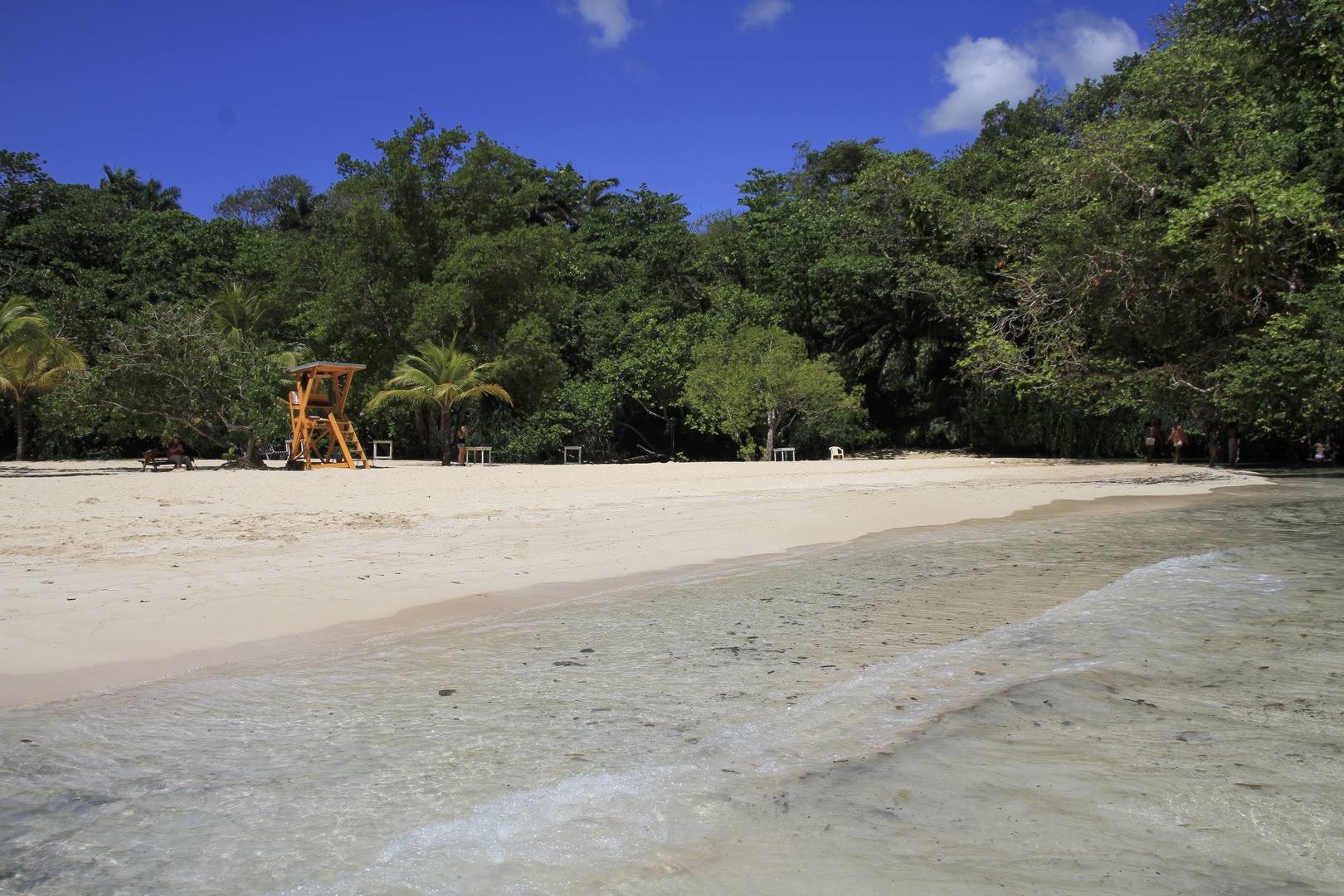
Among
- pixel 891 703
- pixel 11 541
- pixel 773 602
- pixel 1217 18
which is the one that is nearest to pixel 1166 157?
pixel 1217 18

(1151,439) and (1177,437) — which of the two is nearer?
(1177,437)

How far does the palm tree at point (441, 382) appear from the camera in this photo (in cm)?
1917

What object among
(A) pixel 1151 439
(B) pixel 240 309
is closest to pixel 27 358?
(B) pixel 240 309

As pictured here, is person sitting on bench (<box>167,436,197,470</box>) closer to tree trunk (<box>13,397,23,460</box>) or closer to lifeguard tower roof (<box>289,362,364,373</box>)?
lifeguard tower roof (<box>289,362,364,373</box>)

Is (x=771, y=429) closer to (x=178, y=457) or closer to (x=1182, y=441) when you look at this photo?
(x=1182, y=441)

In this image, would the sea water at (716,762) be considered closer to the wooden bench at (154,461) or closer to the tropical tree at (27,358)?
the wooden bench at (154,461)

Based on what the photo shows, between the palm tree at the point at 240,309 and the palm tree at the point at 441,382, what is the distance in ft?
21.8

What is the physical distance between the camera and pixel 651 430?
25719 millimetres

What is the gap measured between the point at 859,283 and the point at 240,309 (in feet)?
61.4

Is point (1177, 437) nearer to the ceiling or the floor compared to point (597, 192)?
nearer to the floor

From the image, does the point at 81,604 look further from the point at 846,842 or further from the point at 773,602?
the point at 846,842

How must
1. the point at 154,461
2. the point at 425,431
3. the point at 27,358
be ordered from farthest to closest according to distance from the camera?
the point at 425,431
the point at 27,358
the point at 154,461

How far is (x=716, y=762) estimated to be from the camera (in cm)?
268

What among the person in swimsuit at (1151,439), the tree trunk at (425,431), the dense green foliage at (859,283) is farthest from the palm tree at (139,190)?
the person in swimsuit at (1151,439)
